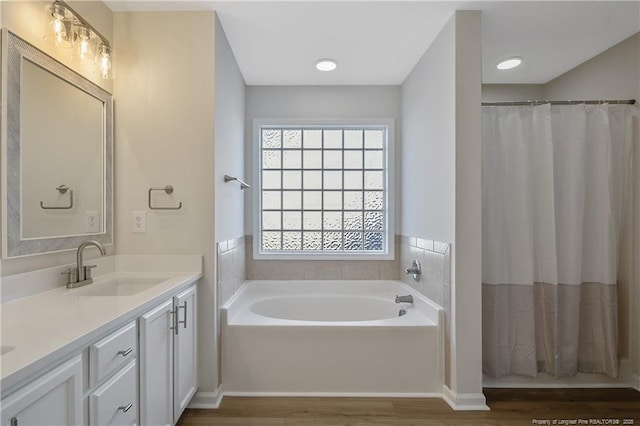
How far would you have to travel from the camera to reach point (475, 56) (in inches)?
82.6

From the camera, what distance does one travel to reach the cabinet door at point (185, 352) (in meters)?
1.75

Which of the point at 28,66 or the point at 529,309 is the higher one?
the point at 28,66

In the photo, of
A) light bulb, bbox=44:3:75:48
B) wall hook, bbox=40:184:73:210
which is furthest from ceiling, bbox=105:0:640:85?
wall hook, bbox=40:184:73:210

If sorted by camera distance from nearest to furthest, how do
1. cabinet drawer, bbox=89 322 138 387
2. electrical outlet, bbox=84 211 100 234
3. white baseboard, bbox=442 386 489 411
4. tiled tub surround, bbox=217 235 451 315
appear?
cabinet drawer, bbox=89 322 138 387
electrical outlet, bbox=84 211 100 234
white baseboard, bbox=442 386 489 411
tiled tub surround, bbox=217 235 451 315

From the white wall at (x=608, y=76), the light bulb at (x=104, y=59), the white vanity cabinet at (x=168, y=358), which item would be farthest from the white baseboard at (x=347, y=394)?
the white wall at (x=608, y=76)

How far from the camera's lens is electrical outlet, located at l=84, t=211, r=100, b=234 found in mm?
1871

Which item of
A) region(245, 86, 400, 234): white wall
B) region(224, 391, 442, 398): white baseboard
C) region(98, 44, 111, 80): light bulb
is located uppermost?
region(245, 86, 400, 234): white wall

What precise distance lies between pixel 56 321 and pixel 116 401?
360 millimetres

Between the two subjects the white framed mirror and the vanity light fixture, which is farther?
the vanity light fixture

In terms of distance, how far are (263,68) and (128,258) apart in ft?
6.01

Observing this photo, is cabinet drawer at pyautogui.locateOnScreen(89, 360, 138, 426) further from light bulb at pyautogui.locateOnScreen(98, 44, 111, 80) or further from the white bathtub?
light bulb at pyautogui.locateOnScreen(98, 44, 111, 80)

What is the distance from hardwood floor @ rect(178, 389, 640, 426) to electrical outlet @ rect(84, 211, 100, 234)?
47.2 inches

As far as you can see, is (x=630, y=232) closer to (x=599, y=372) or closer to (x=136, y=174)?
(x=599, y=372)

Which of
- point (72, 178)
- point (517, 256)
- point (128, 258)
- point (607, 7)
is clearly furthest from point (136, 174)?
point (607, 7)
